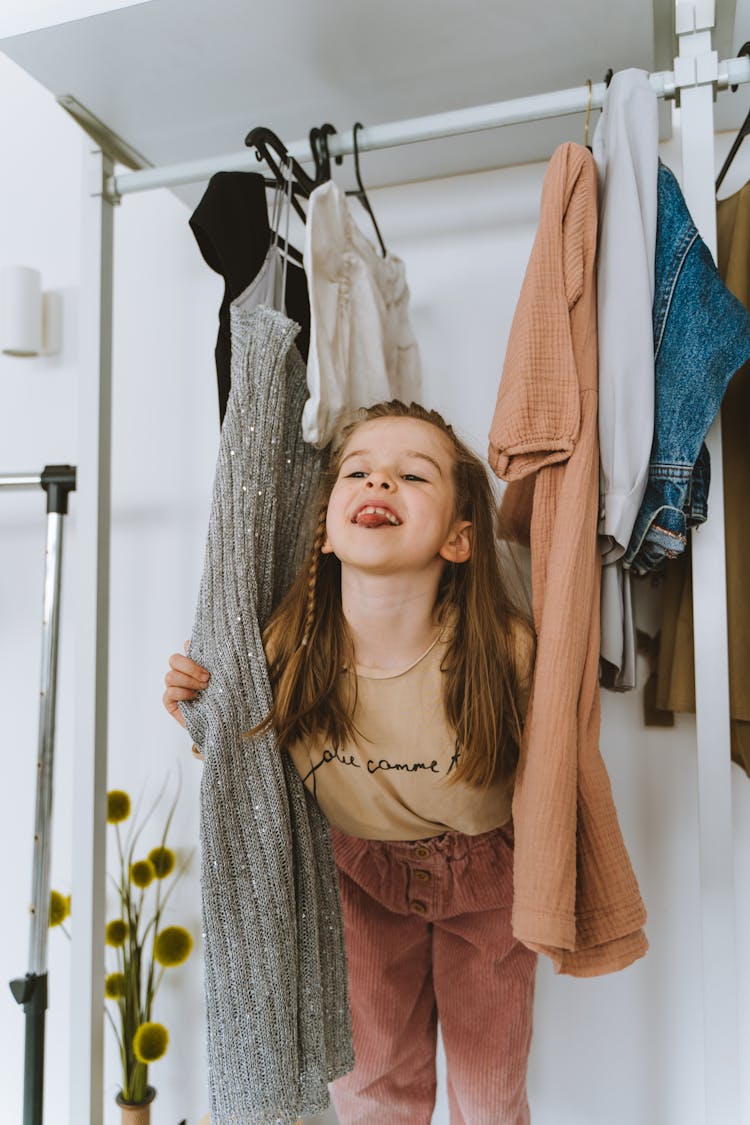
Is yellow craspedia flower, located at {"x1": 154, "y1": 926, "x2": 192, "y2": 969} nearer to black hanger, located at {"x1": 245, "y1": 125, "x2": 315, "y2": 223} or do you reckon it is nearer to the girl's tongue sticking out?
the girl's tongue sticking out

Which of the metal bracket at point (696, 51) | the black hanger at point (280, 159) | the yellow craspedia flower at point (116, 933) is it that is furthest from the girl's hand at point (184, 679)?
the metal bracket at point (696, 51)

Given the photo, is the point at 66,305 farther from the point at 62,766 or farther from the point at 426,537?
the point at 426,537

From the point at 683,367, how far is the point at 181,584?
965mm

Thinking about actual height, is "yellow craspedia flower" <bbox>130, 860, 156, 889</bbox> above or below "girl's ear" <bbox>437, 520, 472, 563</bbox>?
below

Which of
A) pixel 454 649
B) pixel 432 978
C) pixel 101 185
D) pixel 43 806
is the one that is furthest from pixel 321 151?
pixel 432 978

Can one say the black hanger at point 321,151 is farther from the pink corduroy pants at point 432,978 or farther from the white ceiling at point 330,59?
the pink corduroy pants at point 432,978

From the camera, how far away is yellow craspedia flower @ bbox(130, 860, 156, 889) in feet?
4.69

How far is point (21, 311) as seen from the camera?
1.52m

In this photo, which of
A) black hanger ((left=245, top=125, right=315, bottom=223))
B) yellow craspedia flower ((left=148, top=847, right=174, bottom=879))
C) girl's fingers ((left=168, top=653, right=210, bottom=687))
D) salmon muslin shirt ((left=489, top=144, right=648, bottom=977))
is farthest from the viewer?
yellow craspedia flower ((left=148, top=847, right=174, bottom=879))

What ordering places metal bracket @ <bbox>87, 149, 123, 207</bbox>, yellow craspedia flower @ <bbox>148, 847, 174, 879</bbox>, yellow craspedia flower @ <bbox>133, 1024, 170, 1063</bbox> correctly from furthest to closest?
yellow craspedia flower @ <bbox>148, 847, 174, 879</bbox>
yellow craspedia flower @ <bbox>133, 1024, 170, 1063</bbox>
metal bracket @ <bbox>87, 149, 123, 207</bbox>

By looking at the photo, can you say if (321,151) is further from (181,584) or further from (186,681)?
(181,584)

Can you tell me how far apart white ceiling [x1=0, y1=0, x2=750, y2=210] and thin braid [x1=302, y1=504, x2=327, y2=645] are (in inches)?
22.9

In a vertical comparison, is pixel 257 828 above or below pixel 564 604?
below

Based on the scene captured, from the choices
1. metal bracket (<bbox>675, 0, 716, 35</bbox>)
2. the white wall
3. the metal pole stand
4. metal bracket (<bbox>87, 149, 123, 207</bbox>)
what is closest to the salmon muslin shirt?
metal bracket (<bbox>675, 0, 716, 35</bbox>)
